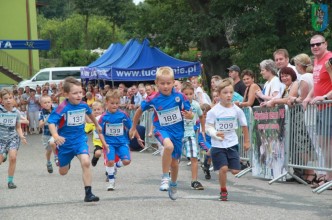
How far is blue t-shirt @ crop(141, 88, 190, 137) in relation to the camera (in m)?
11.0

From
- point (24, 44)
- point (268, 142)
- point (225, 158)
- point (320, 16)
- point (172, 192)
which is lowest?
point (172, 192)

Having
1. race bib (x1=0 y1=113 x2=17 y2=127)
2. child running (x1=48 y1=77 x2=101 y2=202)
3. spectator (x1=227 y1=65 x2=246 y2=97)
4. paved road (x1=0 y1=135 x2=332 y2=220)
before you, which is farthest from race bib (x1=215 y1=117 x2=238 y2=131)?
spectator (x1=227 y1=65 x2=246 y2=97)

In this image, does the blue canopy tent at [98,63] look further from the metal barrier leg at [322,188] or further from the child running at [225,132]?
the child running at [225,132]

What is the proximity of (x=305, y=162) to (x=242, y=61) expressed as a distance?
14.6 m

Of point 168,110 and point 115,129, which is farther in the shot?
point 115,129

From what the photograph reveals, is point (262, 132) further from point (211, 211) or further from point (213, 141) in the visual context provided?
point (211, 211)

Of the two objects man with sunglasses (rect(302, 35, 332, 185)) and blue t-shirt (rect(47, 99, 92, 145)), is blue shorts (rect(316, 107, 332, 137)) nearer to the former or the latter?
man with sunglasses (rect(302, 35, 332, 185))

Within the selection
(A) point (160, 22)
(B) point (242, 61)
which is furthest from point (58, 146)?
(A) point (160, 22)

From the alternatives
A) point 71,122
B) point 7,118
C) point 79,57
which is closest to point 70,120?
point 71,122

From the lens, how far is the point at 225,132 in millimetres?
11125

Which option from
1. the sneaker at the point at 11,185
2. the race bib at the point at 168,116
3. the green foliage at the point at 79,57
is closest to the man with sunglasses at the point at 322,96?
the race bib at the point at 168,116

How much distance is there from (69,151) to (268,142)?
4.08m

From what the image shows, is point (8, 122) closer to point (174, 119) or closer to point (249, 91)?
point (174, 119)

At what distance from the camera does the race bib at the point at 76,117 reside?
1112 cm
